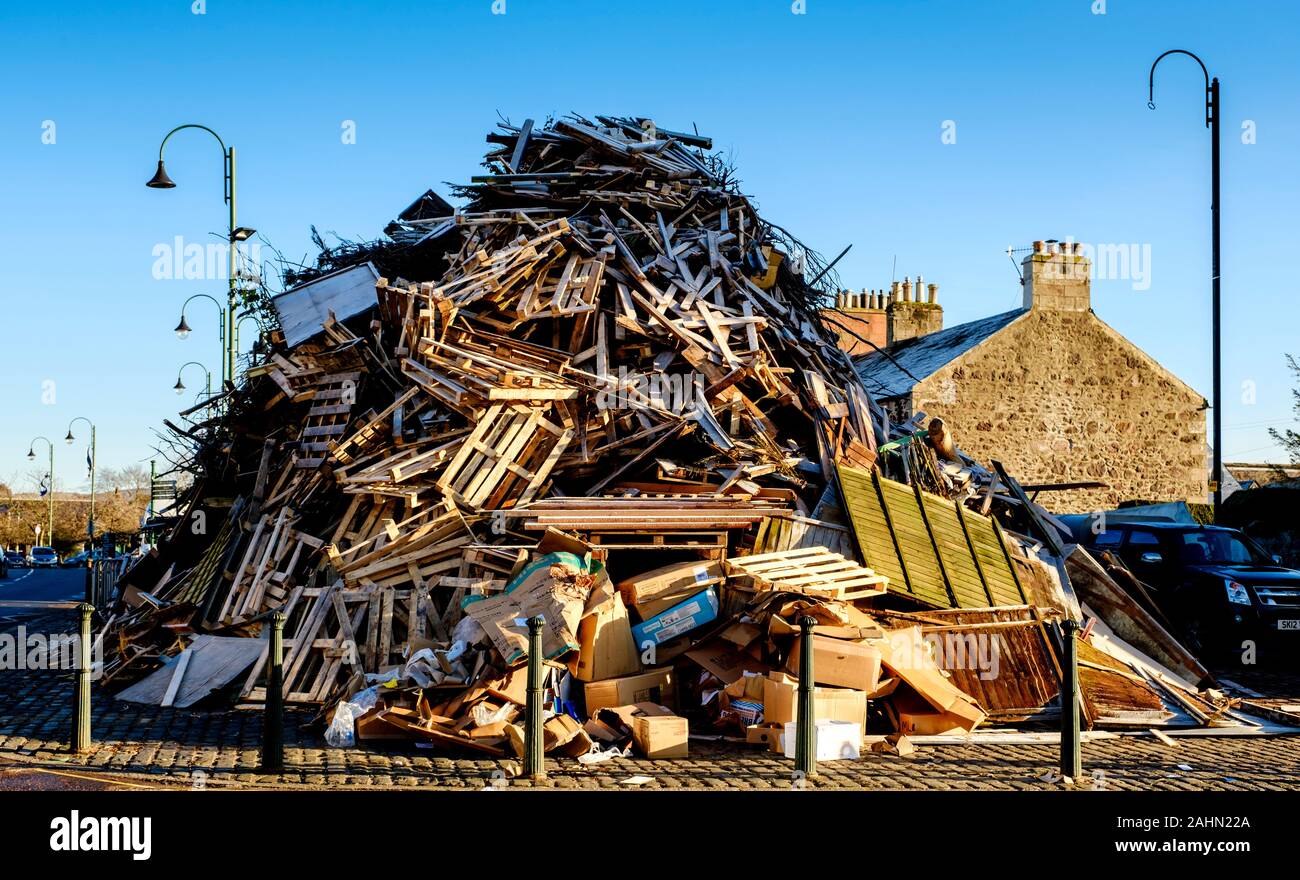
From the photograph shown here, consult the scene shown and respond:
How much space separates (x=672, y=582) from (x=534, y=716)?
2696mm

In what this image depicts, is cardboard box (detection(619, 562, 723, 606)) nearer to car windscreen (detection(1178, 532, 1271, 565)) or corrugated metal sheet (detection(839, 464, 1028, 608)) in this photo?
corrugated metal sheet (detection(839, 464, 1028, 608))

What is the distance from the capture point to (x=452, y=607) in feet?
35.6

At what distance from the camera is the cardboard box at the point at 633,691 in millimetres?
9492

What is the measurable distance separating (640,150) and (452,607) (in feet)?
27.1

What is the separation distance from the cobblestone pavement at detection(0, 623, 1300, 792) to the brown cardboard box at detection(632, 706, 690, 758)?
130 millimetres

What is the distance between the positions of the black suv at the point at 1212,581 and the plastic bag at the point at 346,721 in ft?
32.0

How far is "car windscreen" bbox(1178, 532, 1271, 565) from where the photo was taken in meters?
15.2

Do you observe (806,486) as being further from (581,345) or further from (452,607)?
(452,607)

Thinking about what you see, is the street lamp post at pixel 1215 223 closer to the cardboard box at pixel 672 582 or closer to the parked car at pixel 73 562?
the cardboard box at pixel 672 582

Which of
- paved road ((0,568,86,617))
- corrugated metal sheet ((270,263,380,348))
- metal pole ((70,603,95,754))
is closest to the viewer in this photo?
metal pole ((70,603,95,754))

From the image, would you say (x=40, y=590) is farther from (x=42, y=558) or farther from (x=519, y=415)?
(x=519, y=415)

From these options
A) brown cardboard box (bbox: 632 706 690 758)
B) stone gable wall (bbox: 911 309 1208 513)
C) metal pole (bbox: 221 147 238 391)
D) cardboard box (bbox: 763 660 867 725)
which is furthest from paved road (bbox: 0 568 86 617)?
stone gable wall (bbox: 911 309 1208 513)

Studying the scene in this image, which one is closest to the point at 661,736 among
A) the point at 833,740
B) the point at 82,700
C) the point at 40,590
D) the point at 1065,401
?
the point at 833,740
